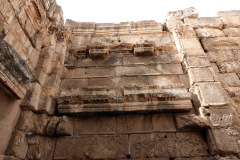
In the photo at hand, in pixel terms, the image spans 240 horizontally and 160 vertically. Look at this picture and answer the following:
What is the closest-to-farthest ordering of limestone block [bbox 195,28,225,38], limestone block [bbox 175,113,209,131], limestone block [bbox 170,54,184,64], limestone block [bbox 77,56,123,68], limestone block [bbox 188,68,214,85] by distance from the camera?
1. limestone block [bbox 175,113,209,131]
2. limestone block [bbox 188,68,214,85]
3. limestone block [bbox 170,54,184,64]
4. limestone block [bbox 77,56,123,68]
5. limestone block [bbox 195,28,225,38]

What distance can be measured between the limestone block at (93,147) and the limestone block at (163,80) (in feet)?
4.38

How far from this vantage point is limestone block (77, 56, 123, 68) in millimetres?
3803

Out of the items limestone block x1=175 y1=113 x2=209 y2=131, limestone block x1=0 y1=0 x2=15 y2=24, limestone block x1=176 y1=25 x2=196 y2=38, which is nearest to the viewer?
limestone block x1=0 y1=0 x2=15 y2=24

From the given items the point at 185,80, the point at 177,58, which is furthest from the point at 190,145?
the point at 177,58

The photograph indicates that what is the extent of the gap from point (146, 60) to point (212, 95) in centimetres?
163

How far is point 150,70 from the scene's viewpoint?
3609mm

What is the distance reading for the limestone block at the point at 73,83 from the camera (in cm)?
345

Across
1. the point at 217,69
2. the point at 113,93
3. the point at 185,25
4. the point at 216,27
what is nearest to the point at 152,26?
the point at 185,25

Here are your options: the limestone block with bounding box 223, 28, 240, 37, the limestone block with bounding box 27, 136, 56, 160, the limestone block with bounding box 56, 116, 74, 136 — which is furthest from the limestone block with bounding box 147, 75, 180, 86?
the limestone block with bounding box 27, 136, 56, 160

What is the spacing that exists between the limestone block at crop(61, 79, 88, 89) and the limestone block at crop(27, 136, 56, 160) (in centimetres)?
115

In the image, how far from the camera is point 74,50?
405cm

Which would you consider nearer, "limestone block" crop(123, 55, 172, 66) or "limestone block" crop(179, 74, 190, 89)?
"limestone block" crop(179, 74, 190, 89)

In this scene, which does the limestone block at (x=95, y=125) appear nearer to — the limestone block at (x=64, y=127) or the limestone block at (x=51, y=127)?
the limestone block at (x=64, y=127)

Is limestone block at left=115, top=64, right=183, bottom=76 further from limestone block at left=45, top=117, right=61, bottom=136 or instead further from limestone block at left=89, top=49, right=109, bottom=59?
limestone block at left=45, top=117, right=61, bottom=136
